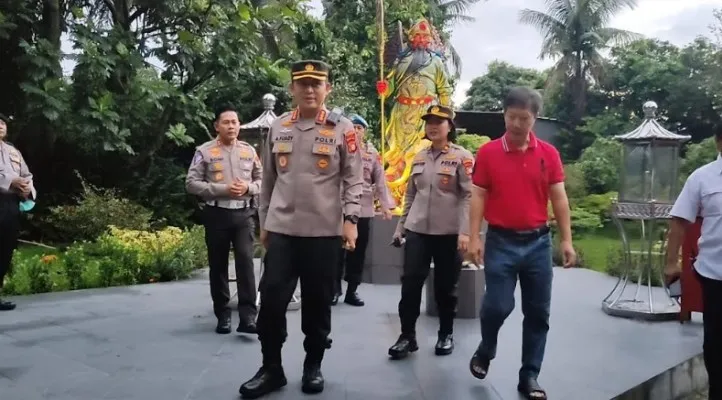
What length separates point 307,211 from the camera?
3359mm

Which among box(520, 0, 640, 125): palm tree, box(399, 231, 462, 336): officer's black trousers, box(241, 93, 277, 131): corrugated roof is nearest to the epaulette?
box(399, 231, 462, 336): officer's black trousers

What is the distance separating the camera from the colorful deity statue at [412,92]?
24.4ft

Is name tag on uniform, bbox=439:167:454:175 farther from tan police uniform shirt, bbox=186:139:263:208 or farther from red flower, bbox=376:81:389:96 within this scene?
red flower, bbox=376:81:389:96

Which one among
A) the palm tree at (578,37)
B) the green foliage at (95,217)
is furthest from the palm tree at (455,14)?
the green foliage at (95,217)

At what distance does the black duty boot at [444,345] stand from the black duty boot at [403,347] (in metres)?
0.14

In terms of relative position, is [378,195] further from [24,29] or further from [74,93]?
[24,29]

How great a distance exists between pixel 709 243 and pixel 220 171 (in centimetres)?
294

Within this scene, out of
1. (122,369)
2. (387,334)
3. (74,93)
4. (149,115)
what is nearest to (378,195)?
(387,334)

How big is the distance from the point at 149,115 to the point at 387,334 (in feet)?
26.0

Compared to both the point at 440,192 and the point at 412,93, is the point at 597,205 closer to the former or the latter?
the point at 412,93

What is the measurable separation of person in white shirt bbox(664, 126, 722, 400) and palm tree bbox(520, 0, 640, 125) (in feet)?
72.8

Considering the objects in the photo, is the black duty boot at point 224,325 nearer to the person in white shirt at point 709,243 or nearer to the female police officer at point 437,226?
the female police officer at point 437,226

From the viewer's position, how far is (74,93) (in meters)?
9.29

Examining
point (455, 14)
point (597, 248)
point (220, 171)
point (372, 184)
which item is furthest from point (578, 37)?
point (220, 171)
